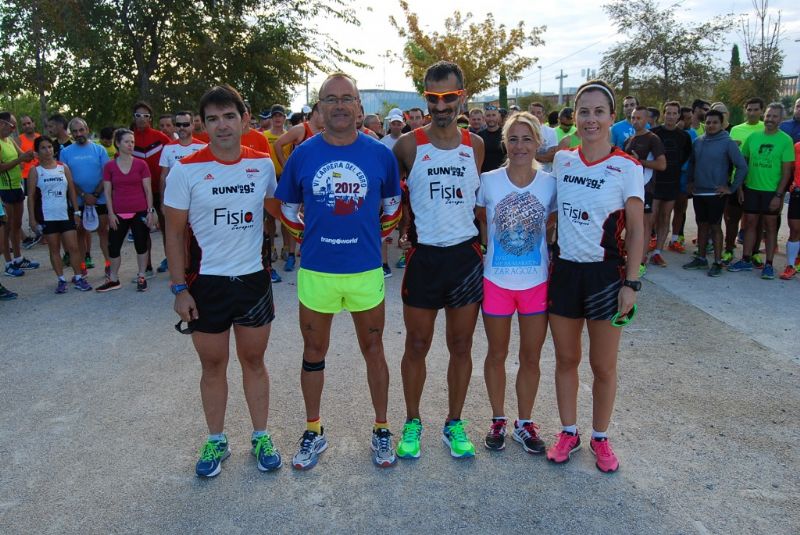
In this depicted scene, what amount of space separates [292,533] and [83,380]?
2785 mm

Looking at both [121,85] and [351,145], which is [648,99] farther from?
[351,145]

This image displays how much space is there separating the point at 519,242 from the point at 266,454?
193cm

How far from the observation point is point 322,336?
3535 millimetres

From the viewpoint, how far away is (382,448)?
3547 millimetres

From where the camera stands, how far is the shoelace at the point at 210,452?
343cm

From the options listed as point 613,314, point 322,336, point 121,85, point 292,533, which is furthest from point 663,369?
point 121,85

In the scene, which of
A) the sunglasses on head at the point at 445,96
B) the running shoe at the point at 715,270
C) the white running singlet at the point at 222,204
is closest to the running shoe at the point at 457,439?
the white running singlet at the point at 222,204

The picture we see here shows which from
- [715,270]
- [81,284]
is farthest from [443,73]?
[81,284]

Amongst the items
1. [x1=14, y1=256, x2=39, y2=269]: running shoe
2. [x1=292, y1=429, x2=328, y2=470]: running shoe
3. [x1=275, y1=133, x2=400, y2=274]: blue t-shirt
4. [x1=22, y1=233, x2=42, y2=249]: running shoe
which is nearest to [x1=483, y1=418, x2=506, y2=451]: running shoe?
[x1=292, y1=429, x2=328, y2=470]: running shoe

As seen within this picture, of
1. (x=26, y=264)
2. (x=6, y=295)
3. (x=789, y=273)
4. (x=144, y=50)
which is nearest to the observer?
(x=6, y=295)

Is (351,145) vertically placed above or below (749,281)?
above

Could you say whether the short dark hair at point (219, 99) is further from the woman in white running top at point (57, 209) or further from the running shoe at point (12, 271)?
the running shoe at point (12, 271)

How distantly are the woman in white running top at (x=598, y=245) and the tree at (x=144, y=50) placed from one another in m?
13.0

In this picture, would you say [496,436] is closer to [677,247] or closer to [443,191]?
[443,191]
